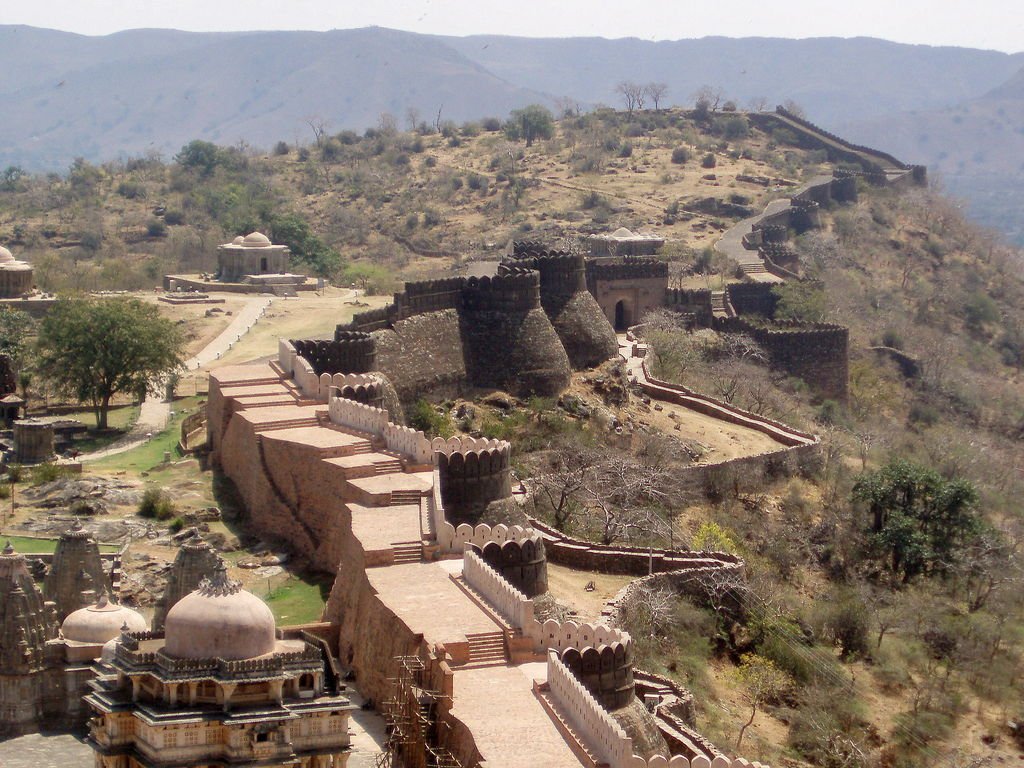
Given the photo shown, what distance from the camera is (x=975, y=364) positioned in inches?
2721

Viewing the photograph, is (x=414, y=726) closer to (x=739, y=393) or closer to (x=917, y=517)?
(x=917, y=517)

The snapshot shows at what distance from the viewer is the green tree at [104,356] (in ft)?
147

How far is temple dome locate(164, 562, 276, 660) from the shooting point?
18516 millimetres

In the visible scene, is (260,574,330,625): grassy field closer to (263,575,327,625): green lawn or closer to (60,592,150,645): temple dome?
(263,575,327,625): green lawn

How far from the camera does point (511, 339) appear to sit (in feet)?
143

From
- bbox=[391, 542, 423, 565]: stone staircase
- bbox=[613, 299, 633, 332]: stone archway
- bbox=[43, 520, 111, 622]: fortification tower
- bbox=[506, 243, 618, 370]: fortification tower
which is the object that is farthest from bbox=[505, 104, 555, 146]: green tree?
bbox=[43, 520, 111, 622]: fortification tower

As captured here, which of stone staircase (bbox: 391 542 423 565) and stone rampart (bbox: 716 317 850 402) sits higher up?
stone staircase (bbox: 391 542 423 565)

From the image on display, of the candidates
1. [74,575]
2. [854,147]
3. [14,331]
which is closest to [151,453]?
[14,331]

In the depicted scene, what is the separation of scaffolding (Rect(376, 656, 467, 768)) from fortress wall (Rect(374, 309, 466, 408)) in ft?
60.4

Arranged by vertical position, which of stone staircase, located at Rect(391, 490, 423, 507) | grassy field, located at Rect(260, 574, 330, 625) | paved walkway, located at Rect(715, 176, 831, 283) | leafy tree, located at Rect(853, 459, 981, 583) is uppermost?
stone staircase, located at Rect(391, 490, 423, 507)

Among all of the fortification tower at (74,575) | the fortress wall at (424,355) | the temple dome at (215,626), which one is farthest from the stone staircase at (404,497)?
the temple dome at (215,626)

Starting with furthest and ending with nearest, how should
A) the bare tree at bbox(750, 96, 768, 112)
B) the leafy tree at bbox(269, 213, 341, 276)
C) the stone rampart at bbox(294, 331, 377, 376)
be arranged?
the bare tree at bbox(750, 96, 768, 112)
the leafy tree at bbox(269, 213, 341, 276)
the stone rampart at bbox(294, 331, 377, 376)

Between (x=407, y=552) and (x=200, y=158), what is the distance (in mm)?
80884

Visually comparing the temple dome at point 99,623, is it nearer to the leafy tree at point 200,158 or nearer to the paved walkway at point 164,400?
the paved walkway at point 164,400
